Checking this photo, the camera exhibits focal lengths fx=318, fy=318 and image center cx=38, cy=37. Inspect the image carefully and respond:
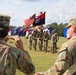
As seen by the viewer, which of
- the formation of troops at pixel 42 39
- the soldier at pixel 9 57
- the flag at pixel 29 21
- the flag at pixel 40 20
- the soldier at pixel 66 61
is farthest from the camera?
the flag at pixel 40 20

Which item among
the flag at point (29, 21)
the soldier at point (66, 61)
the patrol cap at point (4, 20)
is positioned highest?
the patrol cap at point (4, 20)

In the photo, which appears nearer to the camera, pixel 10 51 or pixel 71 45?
pixel 10 51

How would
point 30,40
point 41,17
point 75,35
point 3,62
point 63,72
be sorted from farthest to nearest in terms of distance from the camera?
1. point 41,17
2. point 30,40
3. point 75,35
4. point 63,72
5. point 3,62

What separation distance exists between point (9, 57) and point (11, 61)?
0.15ft

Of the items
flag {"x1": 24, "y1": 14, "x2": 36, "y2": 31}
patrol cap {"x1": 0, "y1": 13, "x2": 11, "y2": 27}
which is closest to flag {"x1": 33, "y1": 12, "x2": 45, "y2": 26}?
flag {"x1": 24, "y1": 14, "x2": 36, "y2": 31}

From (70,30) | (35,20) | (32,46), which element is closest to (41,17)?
(35,20)

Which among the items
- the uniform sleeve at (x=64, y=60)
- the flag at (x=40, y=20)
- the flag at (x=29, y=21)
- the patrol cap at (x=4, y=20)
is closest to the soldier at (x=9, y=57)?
the patrol cap at (x=4, y=20)

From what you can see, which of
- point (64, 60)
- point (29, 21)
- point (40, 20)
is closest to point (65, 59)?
point (64, 60)

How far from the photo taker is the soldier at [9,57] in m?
3.09

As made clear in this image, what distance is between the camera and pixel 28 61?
125 inches

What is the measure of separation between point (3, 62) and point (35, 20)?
983 inches

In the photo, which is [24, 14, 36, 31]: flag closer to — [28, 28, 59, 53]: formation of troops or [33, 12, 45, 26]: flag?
[33, 12, 45, 26]: flag

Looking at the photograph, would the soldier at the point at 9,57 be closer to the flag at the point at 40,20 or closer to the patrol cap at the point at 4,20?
the patrol cap at the point at 4,20

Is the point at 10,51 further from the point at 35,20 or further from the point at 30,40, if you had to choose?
the point at 35,20
